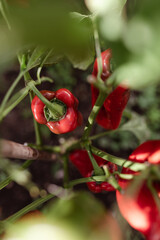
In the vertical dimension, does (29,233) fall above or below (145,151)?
above

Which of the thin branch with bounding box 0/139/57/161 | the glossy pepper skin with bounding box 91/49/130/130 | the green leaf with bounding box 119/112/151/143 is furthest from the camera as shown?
the green leaf with bounding box 119/112/151/143

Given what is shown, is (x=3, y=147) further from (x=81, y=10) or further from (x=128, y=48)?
(x=81, y=10)

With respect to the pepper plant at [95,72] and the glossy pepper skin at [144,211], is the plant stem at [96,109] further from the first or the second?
the glossy pepper skin at [144,211]

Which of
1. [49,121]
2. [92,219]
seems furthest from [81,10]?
[92,219]

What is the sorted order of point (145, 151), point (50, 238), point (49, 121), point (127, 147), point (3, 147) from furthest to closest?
1. point (127, 147)
2. point (49, 121)
3. point (145, 151)
4. point (3, 147)
5. point (50, 238)

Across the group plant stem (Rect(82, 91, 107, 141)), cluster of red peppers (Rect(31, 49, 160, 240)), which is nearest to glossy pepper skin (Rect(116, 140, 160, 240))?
cluster of red peppers (Rect(31, 49, 160, 240))

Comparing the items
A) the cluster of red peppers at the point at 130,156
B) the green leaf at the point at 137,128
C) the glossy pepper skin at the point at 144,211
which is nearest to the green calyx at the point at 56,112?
the cluster of red peppers at the point at 130,156

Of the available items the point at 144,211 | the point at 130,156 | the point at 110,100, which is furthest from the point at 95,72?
the point at 144,211

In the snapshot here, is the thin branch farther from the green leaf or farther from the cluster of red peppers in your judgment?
the green leaf
